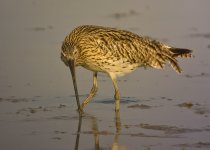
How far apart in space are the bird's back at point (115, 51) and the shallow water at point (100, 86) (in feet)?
1.75

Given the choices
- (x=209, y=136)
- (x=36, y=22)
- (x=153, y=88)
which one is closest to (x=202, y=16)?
(x=36, y=22)

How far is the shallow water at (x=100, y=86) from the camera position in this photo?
36.0 ft

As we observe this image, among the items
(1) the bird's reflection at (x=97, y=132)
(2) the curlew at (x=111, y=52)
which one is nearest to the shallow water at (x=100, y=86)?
(1) the bird's reflection at (x=97, y=132)

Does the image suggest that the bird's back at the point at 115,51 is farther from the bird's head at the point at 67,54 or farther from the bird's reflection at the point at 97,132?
the bird's reflection at the point at 97,132

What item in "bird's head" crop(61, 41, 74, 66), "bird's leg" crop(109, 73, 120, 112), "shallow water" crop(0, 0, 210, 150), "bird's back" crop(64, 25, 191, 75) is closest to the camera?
"shallow water" crop(0, 0, 210, 150)

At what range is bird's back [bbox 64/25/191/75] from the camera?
13.0 metres

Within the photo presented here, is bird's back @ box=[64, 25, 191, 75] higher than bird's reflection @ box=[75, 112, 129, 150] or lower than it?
higher

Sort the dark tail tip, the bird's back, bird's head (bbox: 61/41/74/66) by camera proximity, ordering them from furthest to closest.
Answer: the dark tail tip → the bird's back → bird's head (bbox: 61/41/74/66)

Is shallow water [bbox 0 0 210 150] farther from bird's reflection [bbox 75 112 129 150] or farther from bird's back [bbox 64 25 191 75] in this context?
bird's back [bbox 64 25 191 75]

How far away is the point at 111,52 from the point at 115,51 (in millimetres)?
92

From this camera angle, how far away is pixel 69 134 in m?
11.0

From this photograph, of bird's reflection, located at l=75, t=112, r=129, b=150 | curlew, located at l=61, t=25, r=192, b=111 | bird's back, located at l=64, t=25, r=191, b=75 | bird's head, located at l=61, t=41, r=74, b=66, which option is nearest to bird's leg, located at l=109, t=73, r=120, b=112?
curlew, located at l=61, t=25, r=192, b=111

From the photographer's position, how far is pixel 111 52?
13.2m

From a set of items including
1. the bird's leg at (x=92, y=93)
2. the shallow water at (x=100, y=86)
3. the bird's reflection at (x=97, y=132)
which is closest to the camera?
the bird's reflection at (x=97, y=132)
